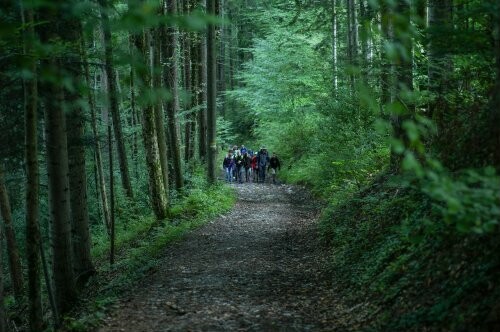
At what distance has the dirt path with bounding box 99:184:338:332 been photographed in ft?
23.1

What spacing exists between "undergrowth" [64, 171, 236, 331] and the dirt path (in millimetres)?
338

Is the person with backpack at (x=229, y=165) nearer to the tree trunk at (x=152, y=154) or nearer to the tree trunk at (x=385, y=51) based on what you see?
the tree trunk at (x=152, y=154)

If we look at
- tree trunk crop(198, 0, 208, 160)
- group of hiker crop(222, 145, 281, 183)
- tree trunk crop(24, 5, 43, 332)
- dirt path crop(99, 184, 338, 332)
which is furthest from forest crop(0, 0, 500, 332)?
group of hiker crop(222, 145, 281, 183)

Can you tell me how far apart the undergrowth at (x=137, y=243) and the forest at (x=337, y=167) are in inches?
2.5

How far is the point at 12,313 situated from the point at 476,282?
11.3m

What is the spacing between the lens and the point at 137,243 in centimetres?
1487

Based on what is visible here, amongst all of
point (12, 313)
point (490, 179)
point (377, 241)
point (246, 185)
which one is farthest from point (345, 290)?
point (246, 185)

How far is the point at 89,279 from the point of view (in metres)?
10.6

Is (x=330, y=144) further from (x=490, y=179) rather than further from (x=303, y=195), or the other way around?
(x=490, y=179)

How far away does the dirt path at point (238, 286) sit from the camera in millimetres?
7043

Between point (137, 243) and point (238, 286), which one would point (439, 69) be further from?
point (137, 243)

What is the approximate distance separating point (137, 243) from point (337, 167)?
720cm

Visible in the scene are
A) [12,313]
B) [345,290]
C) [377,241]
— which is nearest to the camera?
[345,290]

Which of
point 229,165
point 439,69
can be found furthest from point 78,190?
point 229,165
